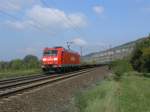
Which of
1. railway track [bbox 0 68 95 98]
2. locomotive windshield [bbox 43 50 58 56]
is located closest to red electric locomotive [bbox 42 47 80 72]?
locomotive windshield [bbox 43 50 58 56]

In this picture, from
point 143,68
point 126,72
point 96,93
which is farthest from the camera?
point 143,68

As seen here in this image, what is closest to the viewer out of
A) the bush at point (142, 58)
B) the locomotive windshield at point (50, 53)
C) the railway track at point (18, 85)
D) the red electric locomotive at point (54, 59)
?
the railway track at point (18, 85)

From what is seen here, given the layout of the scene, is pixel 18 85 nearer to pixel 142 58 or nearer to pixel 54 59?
pixel 54 59

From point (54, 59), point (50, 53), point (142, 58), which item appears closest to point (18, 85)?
point (54, 59)

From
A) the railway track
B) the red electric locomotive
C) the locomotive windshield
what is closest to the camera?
the railway track

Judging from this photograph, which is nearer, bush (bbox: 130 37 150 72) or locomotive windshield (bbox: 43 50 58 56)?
locomotive windshield (bbox: 43 50 58 56)

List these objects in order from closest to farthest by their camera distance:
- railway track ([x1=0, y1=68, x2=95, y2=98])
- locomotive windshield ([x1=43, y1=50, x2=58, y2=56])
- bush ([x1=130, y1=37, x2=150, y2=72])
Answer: railway track ([x1=0, y1=68, x2=95, y2=98]) → locomotive windshield ([x1=43, y1=50, x2=58, y2=56]) → bush ([x1=130, y1=37, x2=150, y2=72])

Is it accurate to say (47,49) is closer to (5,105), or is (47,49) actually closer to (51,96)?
(51,96)

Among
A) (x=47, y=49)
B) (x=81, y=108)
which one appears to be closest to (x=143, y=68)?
(x=47, y=49)

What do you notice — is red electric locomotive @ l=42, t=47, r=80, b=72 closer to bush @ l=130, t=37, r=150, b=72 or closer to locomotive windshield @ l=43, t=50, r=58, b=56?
locomotive windshield @ l=43, t=50, r=58, b=56

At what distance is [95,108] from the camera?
51.2ft

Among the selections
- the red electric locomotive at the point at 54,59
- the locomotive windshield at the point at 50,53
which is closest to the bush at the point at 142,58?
the red electric locomotive at the point at 54,59

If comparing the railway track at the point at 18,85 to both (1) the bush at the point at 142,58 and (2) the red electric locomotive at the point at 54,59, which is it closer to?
(2) the red electric locomotive at the point at 54,59

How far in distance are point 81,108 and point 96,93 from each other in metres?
5.90
